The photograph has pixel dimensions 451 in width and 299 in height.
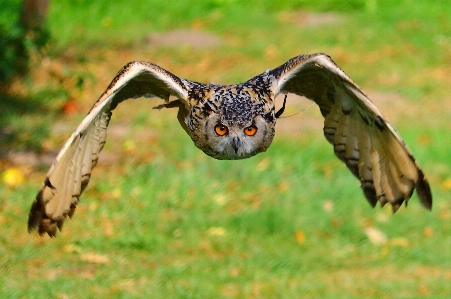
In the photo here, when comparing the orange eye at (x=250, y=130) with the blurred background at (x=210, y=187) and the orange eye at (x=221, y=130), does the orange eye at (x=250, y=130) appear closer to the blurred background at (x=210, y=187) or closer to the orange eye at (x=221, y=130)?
the orange eye at (x=221, y=130)

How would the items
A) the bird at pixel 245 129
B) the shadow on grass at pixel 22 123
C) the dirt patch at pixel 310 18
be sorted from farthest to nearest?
the dirt patch at pixel 310 18
the shadow on grass at pixel 22 123
the bird at pixel 245 129

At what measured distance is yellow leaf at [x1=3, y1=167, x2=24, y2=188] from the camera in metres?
8.19

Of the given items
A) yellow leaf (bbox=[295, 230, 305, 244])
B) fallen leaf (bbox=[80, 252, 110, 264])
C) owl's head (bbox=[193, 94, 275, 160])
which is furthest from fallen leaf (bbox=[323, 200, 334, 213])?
owl's head (bbox=[193, 94, 275, 160])

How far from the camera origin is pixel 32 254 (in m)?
6.89

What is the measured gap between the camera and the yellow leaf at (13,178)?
819 centimetres

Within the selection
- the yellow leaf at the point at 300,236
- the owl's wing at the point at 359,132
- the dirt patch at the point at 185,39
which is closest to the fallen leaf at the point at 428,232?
the yellow leaf at the point at 300,236

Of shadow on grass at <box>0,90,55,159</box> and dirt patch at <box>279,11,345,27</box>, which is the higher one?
dirt patch at <box>279,11,345,27</box>

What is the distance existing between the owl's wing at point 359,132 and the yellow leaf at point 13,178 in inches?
131

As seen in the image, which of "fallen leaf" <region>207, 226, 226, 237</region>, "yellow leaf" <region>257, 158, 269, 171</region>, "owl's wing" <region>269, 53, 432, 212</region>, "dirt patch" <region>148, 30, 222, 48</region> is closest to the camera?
"owl's wing" <region>269, 53, 432, 212</region>

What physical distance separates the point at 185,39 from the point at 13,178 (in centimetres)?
626

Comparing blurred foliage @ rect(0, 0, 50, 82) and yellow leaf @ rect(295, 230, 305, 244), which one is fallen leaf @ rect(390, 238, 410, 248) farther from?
blurred foliage @ rect(0, 0, 50, 82)

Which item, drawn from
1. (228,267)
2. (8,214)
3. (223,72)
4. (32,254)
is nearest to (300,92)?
(228,267)

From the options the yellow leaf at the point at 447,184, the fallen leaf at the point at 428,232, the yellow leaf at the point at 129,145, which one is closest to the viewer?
the fallen leaf at the point at 428,232

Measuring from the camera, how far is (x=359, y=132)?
5531 mm
